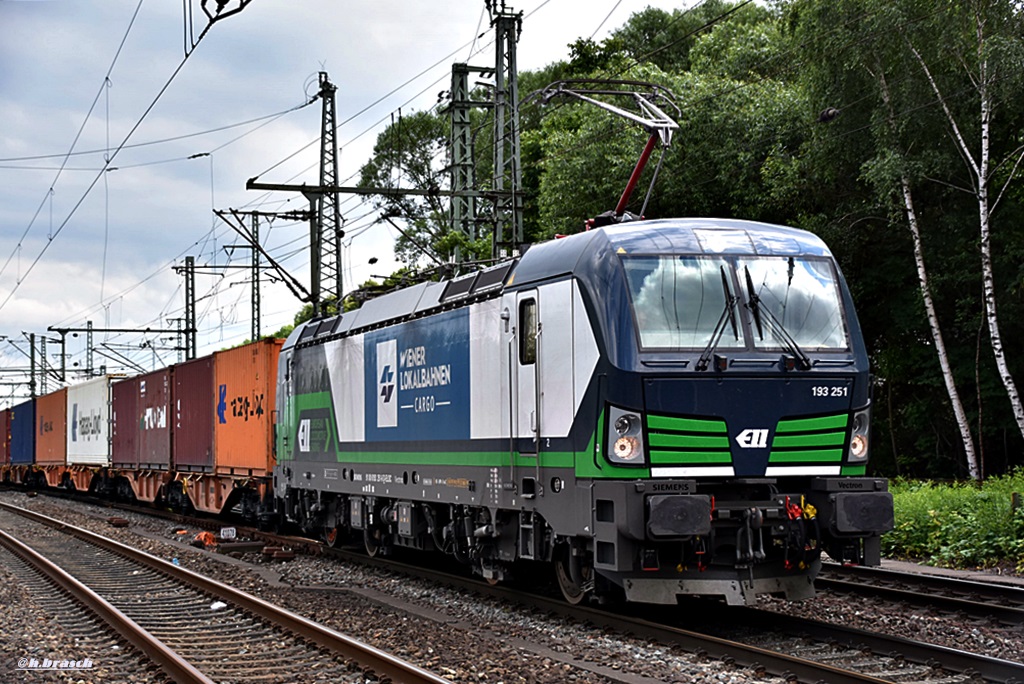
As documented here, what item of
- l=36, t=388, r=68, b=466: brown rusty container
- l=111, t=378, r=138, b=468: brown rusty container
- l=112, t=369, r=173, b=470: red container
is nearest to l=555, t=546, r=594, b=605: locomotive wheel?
l=112, t=369, r=173, b=470: red container

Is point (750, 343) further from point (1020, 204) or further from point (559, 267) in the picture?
point (1020, 204)

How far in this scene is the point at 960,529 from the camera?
49.1ft

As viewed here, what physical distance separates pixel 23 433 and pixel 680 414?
143ft

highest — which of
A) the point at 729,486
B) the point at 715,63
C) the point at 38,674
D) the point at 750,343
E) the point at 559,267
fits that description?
the point at 715,63

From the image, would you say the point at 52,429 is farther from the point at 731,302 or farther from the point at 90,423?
the point at 731,302

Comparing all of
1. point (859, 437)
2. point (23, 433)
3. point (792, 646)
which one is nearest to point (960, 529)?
point (859, 437)

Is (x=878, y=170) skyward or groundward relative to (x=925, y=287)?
skyward

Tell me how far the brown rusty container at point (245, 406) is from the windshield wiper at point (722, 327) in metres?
12.7

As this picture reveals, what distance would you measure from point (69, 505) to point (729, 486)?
100 ft

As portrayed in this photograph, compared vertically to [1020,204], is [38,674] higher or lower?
lower

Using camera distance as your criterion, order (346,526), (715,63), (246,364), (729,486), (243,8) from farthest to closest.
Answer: (715,63) < (246,364) < (346,526) < (243,8) < (729,486)

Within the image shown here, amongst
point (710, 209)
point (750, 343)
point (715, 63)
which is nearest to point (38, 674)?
point (750, 343)

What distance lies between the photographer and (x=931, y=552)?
600 inches

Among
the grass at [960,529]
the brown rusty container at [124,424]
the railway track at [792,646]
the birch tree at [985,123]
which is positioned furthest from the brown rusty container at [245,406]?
the birch tree at [985,123]
